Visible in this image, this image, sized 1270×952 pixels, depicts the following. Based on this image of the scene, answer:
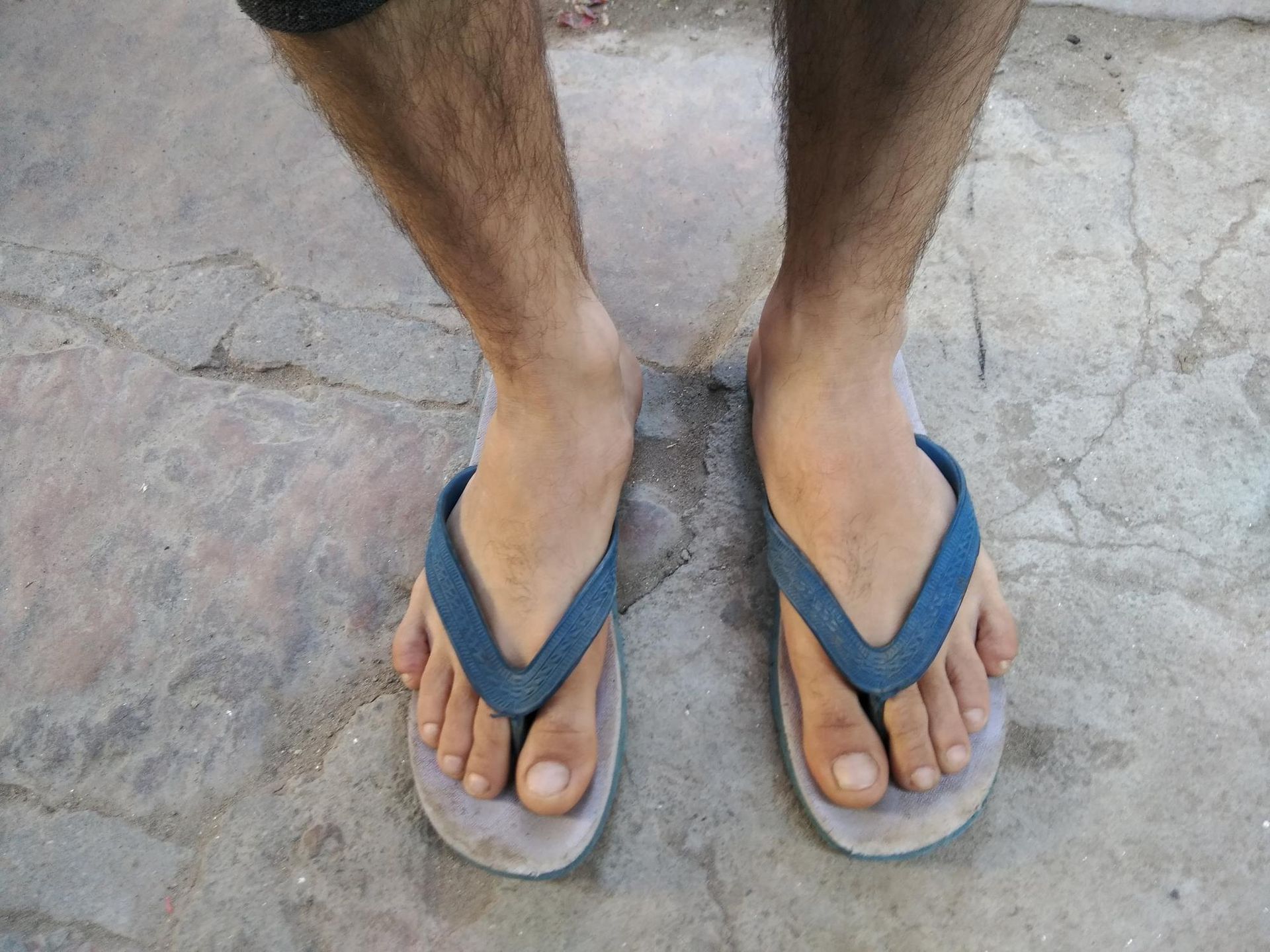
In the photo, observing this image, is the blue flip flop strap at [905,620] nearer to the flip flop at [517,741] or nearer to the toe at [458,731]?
the flip flop at [517,741]

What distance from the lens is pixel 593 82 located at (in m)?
1.38

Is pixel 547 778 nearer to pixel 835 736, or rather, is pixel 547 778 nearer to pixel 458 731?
pixel 458 731

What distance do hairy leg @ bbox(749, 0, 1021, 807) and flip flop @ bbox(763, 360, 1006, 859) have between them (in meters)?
0.02

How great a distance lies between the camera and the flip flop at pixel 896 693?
77cm

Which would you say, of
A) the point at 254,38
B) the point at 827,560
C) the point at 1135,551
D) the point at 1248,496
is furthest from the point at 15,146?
the point at 1248,496

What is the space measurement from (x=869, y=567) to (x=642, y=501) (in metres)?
0.30

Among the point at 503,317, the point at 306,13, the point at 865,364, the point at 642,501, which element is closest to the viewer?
the point at 306,13

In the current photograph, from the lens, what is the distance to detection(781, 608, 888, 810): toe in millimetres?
764

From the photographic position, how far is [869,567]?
31.4 inches

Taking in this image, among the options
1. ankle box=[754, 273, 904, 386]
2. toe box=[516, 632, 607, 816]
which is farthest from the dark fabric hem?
toe box=[516, 632, 607, 816]

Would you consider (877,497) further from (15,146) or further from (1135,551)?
(15,146)

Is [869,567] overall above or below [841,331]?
below

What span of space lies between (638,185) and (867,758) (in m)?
0.86

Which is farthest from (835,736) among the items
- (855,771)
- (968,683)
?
(968,683)
